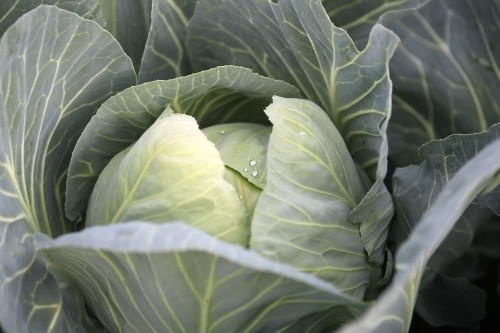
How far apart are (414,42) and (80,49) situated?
2.01 feet

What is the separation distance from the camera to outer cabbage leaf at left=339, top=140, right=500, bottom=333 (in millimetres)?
574

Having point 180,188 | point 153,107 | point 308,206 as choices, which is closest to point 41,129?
point 153,107

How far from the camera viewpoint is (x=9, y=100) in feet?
2.78

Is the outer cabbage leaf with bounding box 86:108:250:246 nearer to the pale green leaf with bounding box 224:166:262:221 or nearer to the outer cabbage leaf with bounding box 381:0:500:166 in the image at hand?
the pale green leaf with bounding box 224:166:262:221

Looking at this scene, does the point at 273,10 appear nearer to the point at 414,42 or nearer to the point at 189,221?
the point at 414,42

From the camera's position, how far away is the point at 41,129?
950mm

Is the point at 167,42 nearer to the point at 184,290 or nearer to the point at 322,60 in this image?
the point at 322,60

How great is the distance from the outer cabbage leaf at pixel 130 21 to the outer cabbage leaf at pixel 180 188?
471 millimetres

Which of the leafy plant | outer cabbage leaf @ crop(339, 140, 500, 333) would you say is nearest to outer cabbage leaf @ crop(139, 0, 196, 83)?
the leafy plant

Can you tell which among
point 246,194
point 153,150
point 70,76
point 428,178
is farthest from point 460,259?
point 70,76

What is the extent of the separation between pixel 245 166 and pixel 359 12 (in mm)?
441

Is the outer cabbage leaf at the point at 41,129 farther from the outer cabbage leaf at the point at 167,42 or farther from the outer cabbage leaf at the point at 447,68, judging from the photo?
the outer cabbage leaf at the point at 447,68

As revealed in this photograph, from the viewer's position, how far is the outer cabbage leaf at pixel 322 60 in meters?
0.90

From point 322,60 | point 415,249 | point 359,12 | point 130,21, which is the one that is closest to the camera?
point 415,249
